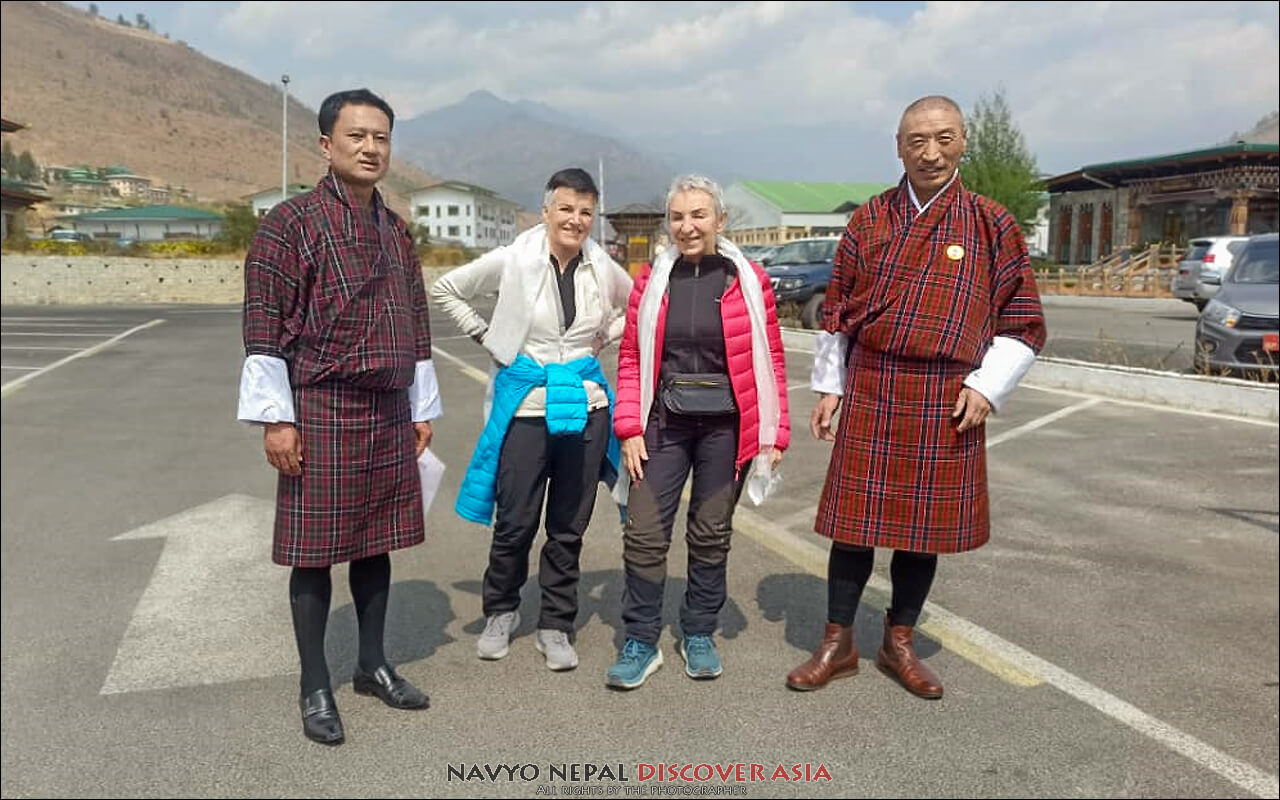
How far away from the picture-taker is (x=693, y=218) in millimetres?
2352

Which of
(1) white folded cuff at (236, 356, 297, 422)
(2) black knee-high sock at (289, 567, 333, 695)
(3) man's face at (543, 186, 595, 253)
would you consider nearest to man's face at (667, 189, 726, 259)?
(3) man's face at (543, 186, 595, 253)

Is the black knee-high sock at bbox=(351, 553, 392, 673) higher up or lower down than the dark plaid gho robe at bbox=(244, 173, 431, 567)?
lower down

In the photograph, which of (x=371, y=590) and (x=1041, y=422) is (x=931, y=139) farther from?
(x=1041, y=422)

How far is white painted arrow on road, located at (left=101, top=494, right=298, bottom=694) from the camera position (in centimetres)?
562

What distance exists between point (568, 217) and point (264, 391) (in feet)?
3.12

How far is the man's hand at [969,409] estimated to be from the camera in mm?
1817

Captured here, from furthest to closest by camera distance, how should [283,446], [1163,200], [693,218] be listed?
[1163,200] < [283,446] < [693,218]

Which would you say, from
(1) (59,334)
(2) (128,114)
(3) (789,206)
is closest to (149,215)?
(1) (59,334)

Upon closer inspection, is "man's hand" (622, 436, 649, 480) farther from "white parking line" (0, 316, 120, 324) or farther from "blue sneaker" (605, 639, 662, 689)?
"white parking line" (0, 316, 120, 324)

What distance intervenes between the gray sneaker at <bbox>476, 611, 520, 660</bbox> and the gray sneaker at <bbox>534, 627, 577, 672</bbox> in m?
0.27

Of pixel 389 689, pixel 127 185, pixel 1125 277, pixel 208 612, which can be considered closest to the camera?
pixel 389 689

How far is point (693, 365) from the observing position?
8.19ft

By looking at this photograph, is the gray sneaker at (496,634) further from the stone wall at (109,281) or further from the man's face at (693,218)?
the stone wall at (109,281)

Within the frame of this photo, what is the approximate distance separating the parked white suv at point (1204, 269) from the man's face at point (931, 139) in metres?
23.1
